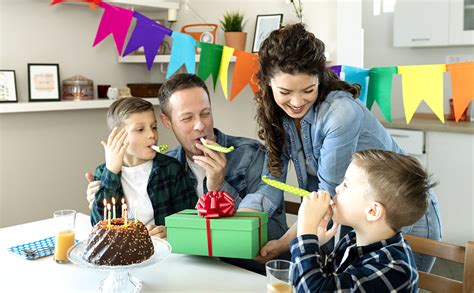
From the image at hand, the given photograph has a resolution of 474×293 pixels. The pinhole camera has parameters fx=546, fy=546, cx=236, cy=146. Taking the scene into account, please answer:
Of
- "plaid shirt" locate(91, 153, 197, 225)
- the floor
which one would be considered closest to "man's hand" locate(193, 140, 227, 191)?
"plaid shirt" locate(91, 153, 197, 225)

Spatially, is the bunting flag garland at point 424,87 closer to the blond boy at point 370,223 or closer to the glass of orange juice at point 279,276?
the blond boy at point 370,223

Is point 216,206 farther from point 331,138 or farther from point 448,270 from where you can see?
point 448,270

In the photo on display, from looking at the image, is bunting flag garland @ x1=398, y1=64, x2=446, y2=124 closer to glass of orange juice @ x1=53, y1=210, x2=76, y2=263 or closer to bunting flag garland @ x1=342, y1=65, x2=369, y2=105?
bunting flag garland @ x1=342, y1=65, x2=369, y2=105

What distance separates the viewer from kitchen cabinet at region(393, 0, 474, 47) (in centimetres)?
393

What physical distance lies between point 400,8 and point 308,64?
2924 mm

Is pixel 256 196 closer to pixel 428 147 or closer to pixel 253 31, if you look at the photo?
pixel 253 31

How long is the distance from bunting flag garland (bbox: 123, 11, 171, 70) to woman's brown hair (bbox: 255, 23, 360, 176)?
822 millimetres

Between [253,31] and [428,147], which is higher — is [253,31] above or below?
above

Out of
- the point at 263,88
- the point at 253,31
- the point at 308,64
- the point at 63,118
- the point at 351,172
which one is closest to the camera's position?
the point at 351,172

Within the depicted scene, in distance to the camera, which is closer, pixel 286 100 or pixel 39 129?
pixel 286 100

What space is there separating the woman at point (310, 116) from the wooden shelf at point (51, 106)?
1.60 m

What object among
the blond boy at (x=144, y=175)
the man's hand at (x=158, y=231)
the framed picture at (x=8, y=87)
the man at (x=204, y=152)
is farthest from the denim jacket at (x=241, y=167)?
the framed picture at (x=8, y=87)

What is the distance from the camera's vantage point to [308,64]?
5.55ft

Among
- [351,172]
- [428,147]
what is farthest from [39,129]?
[428,147]
